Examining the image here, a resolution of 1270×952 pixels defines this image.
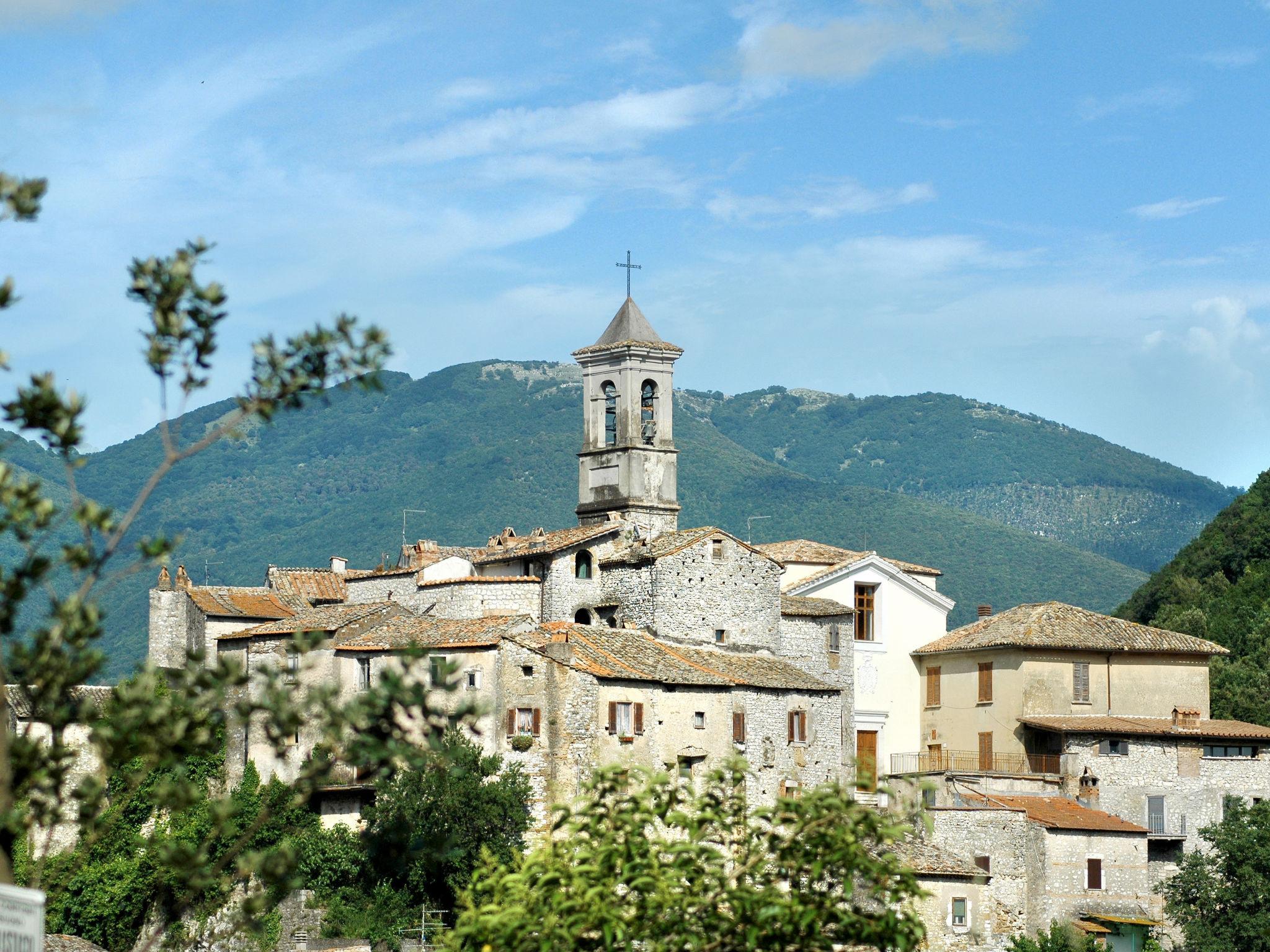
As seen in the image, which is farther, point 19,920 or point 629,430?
point 629,430

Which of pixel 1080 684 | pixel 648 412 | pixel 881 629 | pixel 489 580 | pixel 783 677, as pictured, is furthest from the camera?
pixel 648 412

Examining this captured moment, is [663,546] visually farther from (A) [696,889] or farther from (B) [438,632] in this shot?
(A) [696,889]

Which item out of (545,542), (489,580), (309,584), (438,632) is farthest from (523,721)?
(309,584)

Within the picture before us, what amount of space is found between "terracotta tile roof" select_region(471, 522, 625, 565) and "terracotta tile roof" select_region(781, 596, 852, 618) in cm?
477

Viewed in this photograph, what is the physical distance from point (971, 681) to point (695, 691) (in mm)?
10311

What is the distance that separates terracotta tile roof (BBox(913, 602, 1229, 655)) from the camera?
49.8 metres

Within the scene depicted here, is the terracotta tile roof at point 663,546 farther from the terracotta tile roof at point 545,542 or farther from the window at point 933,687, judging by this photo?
the window at point 933,687

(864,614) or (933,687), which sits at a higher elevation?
(864,614)

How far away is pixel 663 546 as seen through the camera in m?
47.3

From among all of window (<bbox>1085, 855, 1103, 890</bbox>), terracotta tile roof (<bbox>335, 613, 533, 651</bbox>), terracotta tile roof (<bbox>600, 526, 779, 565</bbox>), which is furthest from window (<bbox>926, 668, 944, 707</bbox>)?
terracotta tile roof (<bbox>335, 613, 533, 651</bbox>)

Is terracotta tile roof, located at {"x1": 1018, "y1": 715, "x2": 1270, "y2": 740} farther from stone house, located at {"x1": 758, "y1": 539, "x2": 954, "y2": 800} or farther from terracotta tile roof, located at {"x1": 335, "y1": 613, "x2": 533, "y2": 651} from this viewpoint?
terracotta tile roof, located at {"x1": 335, "y1": 613, "x2": 533, "y2": 651}

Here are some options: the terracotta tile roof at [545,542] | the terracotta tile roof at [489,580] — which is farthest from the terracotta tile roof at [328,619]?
the terracotta tile roof at [545,542]

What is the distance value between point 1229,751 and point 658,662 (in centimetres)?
1496

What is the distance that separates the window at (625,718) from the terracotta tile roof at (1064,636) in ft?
37.4
